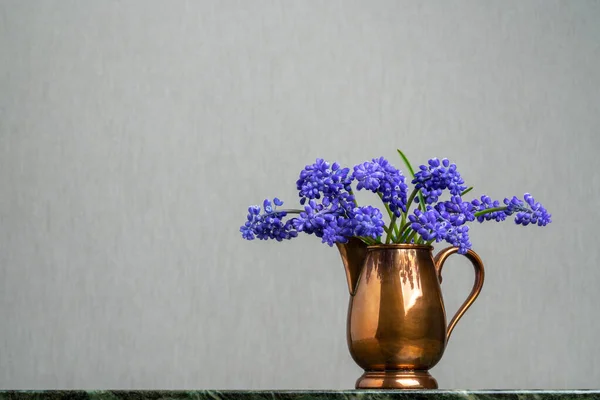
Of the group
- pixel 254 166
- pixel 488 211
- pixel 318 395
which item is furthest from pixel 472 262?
pixel 254 166

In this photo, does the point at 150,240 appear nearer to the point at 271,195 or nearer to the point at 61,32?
the point at 271,195

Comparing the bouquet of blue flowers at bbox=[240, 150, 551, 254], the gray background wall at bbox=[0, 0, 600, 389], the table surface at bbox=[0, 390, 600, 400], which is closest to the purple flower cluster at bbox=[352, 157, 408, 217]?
the bouquet of blue flowers at bbox=[240, 150, 551, 254]

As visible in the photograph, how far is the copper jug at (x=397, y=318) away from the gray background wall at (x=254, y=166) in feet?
2.86

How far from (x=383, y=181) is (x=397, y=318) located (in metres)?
0.16

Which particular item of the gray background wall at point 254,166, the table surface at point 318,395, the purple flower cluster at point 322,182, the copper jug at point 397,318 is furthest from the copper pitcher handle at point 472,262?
the gray background wall at point 254,166

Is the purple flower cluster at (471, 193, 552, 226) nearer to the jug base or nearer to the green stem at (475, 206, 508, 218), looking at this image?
the green stem at (475, 206, 508, 218)

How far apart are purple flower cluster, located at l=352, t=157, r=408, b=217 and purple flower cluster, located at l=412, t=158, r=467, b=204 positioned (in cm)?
2

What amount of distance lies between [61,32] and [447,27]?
0.90 m

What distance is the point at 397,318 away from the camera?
3.36ft

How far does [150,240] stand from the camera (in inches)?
76.6

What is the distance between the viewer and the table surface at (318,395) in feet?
2.61

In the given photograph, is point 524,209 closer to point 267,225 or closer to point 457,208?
point 457,208

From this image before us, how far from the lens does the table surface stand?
0.79 meters

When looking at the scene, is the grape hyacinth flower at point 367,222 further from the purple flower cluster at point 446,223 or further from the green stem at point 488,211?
the green stem at point 488,211
